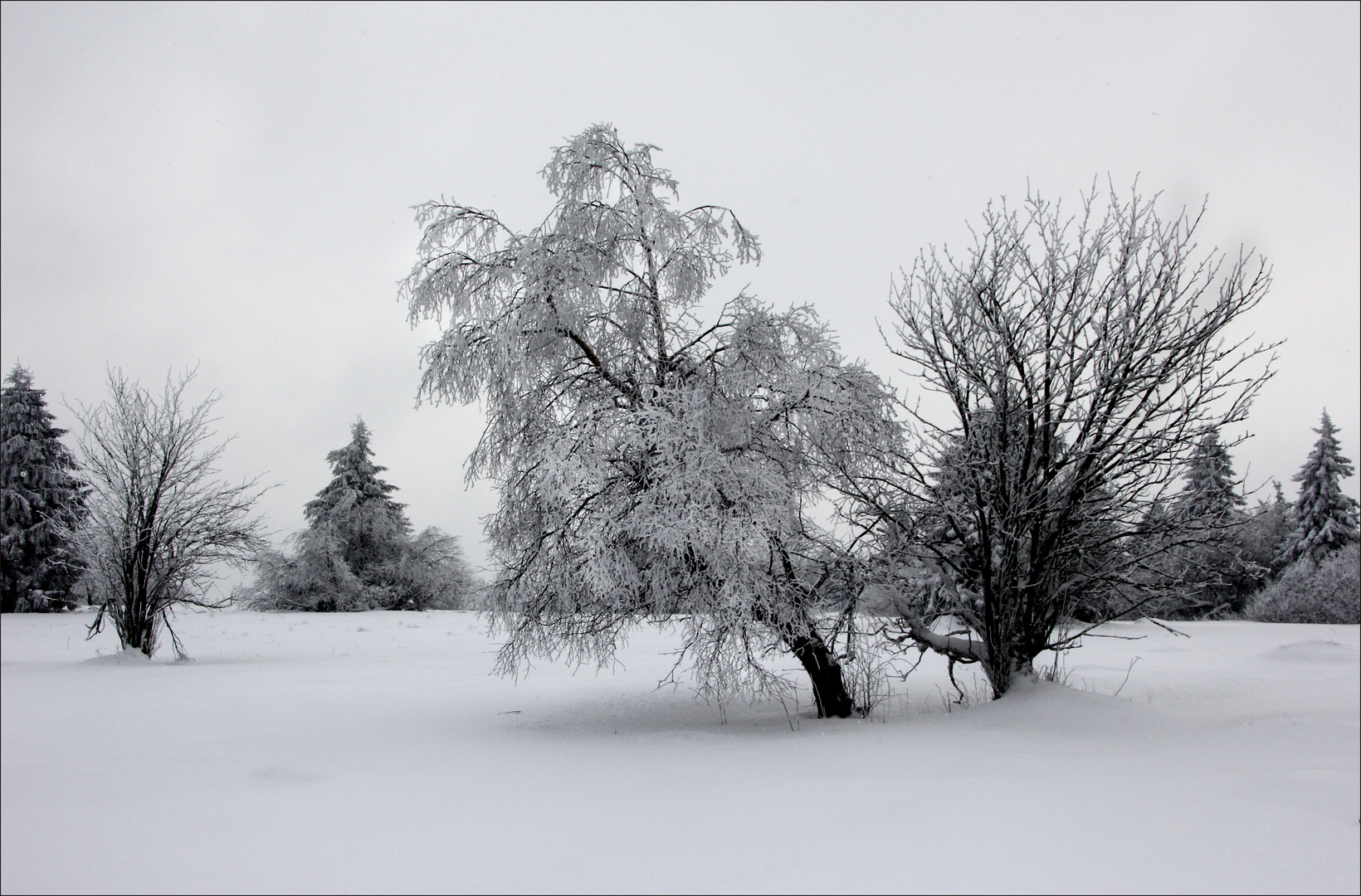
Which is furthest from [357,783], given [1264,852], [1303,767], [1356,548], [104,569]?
[1356,548]

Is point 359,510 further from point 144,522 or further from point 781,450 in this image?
point 781,450

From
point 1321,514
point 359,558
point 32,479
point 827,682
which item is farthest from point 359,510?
point 1321,514

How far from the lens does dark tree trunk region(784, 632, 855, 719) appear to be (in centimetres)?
776

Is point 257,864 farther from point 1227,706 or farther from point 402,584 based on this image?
point 402,584

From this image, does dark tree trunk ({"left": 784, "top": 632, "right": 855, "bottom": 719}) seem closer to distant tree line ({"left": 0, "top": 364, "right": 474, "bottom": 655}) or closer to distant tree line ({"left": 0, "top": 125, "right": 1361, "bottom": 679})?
distant tree line ({"left": 0, "top": 125, "right": 1361, "bottom": 679})

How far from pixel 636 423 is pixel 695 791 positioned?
3.18 meters

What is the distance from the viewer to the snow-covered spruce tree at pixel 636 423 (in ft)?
21.7

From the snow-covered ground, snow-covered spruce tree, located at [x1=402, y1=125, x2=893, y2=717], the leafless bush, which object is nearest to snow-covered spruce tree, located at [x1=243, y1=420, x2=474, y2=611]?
the snow-covered ground

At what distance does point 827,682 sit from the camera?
26.0 feet

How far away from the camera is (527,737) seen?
6863mm

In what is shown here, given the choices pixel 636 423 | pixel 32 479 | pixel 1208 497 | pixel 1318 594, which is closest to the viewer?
pixel 636 423

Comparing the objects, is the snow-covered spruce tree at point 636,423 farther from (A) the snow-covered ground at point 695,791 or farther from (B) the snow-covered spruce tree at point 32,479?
(B) the snow-covered spruce tree at point 32,479

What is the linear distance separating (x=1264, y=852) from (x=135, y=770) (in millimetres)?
6149

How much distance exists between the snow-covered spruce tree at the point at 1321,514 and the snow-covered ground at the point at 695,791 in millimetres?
18460
